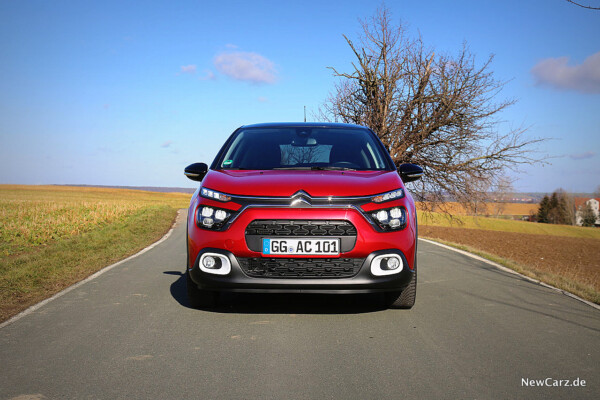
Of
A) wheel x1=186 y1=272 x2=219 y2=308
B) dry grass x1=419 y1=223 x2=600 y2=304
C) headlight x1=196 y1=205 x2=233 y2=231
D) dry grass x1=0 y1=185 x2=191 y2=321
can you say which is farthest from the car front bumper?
dry grass x1=419 y1=223 x2=600 y2=304

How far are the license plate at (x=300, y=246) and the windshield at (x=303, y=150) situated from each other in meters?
1.01

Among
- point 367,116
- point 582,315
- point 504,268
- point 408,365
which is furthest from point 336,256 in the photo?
point 367,116

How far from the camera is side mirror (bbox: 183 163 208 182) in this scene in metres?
5.46

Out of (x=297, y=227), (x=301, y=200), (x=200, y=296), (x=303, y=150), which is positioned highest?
(x=303, y=150)

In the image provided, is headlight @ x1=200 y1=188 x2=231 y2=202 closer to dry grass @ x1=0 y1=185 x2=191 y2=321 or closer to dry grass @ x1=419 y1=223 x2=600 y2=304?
dry grass @ x1=0 y1=185 x2=191 y2=321

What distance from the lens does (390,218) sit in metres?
4.48

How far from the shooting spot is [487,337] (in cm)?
423

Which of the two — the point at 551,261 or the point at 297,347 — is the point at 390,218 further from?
the point at 551,261

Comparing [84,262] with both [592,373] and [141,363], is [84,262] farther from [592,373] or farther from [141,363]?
[592,373]

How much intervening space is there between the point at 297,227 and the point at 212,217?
752 mm

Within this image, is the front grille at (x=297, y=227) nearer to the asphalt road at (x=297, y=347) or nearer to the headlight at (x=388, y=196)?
the headlight at (x=388, y=196)

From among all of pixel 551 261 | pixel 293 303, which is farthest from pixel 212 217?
pixel 551 261

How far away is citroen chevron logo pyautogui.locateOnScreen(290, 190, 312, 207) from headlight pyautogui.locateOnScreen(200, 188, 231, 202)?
0.56 meters

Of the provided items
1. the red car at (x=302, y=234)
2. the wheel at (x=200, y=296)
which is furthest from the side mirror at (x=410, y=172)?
the wheel at (x=200, y=296)
